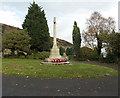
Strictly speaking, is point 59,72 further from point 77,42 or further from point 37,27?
point 77,42

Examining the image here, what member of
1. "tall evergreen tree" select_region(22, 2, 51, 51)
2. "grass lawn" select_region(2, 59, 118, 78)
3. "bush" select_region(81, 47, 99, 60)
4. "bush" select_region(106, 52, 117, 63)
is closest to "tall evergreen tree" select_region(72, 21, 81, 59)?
"bush" select_region(81, 47, 99, 60)

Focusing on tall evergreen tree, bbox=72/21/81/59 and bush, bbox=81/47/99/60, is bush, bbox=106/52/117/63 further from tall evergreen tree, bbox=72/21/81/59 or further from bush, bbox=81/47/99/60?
tall evergreen tree, bbox=72/21/81/59

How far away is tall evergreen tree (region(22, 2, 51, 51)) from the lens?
35.8 metres

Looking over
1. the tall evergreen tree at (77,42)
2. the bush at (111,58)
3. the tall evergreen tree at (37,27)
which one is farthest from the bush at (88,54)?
the tall evergreen tree at (37,27)

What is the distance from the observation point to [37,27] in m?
36.0

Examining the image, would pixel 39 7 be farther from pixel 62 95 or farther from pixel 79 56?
pixel 62 95

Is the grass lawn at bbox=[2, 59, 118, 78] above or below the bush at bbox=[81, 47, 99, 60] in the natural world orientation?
below

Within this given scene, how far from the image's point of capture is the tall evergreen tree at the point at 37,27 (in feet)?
118

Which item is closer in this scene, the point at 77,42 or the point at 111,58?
the point at 111,58

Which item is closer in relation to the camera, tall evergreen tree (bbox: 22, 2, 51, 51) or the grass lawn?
the grass lawn

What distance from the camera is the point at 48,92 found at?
20.4 ft

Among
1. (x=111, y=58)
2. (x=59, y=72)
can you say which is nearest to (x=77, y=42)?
(x=111, y=58)

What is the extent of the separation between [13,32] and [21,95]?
28552mm

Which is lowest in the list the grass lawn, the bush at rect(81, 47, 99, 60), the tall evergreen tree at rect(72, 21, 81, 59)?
the grass lawn
